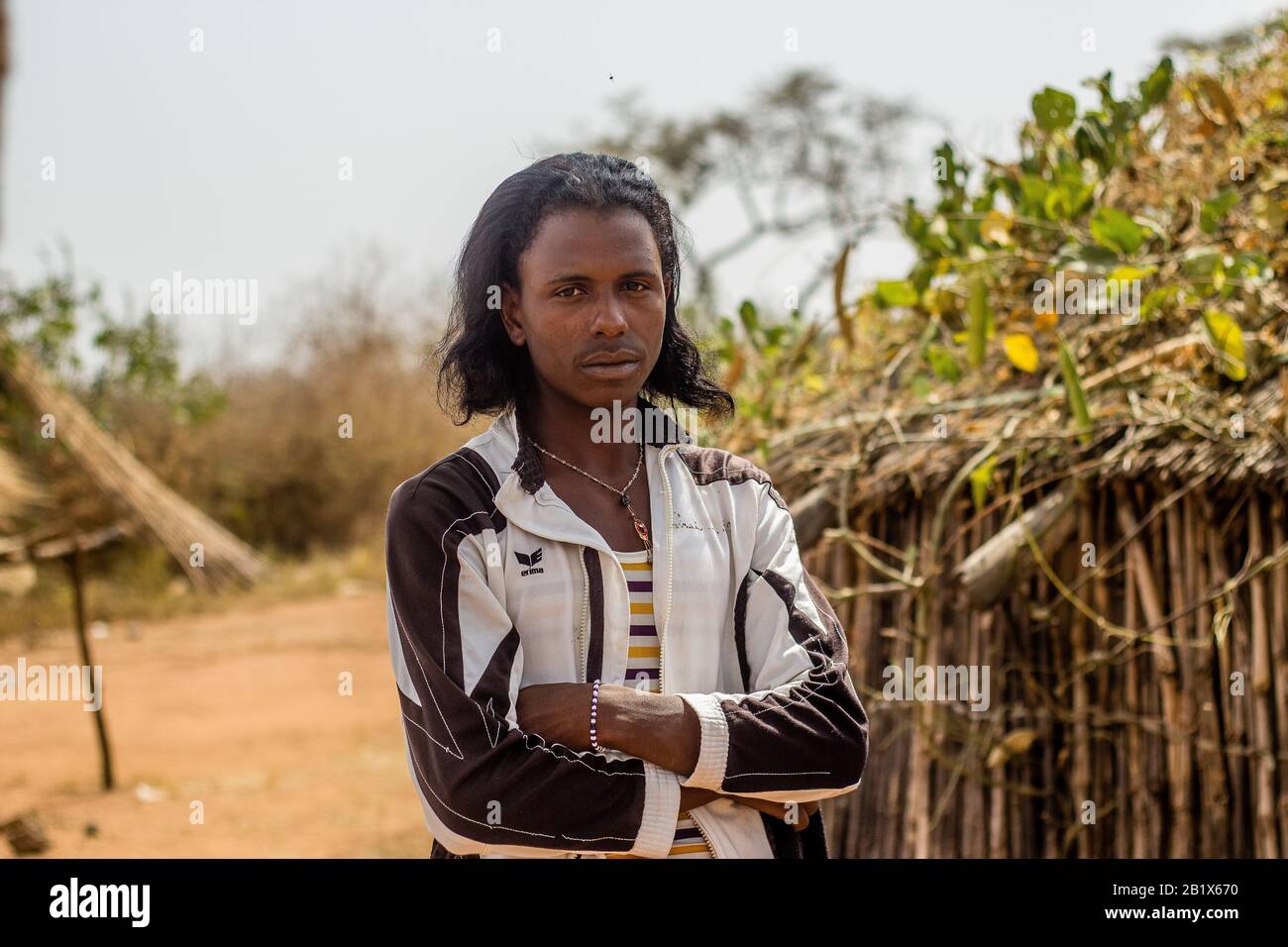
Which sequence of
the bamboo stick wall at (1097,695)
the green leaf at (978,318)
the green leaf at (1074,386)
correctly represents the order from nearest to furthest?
the green leaf at (1074,386), the green leaf at (978,318), the bamboo stick wall at (1097,695)

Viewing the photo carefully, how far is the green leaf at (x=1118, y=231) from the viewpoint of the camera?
9.62 ft

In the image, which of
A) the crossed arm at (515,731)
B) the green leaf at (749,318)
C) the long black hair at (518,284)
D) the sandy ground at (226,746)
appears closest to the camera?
the crossed arm at (515,731)

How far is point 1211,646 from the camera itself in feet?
11.0

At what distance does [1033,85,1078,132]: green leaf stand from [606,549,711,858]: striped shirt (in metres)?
2.15

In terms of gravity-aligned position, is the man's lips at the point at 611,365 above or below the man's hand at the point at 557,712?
above

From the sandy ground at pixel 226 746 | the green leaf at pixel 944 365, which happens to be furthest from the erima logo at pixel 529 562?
the sandy ground at pixel 226 746

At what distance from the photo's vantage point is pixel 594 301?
1679 millimetres

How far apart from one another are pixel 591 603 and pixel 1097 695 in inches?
91.2

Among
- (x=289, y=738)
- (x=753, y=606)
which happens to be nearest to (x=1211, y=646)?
(x=753, y=606)

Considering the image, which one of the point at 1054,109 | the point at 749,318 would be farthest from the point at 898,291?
the point at 749,318

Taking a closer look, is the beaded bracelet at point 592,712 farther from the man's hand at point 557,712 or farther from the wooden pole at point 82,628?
the wooden pole at point 82,628

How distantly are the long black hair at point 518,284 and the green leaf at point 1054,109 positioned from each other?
5.78ft

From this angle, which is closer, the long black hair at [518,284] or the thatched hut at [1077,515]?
the long black hair at [518,284]

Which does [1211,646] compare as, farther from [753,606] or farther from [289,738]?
[289,738]
